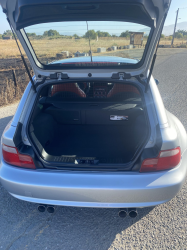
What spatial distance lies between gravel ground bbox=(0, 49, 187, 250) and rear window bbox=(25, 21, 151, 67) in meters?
1.78

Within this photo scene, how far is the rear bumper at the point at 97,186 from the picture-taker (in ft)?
5.43

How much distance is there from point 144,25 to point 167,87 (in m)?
6.27

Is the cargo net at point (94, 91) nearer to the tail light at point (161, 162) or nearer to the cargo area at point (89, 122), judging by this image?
the cargo area at point (89, 122)

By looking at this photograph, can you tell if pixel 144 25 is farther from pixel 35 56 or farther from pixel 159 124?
pixel 35 56

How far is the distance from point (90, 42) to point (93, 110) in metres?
0.95

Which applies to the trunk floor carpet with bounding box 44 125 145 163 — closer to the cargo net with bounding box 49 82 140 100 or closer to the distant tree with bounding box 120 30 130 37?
the cargo net with bounding box 49 82 140 100

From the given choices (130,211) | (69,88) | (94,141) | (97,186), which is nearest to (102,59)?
(69,88)

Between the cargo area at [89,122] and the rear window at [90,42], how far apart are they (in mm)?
640

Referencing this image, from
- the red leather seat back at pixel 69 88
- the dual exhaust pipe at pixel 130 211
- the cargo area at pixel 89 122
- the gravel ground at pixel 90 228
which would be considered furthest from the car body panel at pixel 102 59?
the gravel ground at pixel 90 228

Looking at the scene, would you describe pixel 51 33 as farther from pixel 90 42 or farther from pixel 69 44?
pixel 90 42

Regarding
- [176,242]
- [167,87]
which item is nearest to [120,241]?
[176,242]

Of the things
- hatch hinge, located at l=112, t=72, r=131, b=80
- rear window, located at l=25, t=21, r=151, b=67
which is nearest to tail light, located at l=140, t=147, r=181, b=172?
hatch hinge, located at l=112, t=72, r=131, b=80

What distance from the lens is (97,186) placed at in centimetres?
165

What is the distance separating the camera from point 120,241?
6.17ft
